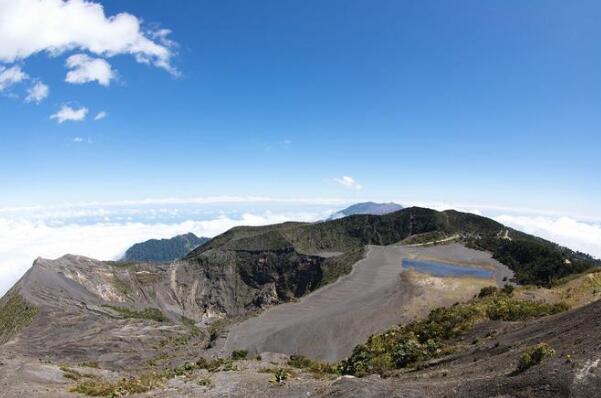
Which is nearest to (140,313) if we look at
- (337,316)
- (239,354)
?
(337,316)

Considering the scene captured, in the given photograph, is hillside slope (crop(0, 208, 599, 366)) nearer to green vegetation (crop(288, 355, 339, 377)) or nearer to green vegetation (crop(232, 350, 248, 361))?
green vegetation (crop(232, 350, 248, 361))

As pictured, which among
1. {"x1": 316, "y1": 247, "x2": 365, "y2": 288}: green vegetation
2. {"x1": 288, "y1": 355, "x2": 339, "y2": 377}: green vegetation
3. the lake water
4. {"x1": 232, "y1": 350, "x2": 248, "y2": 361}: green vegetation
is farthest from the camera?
{"x1": 316, "y1": 247, "x2": 365, "y2": 288}: green vegetation

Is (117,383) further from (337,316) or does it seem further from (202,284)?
(202,284)

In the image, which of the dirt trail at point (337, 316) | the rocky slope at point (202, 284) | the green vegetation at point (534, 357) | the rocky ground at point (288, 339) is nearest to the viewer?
the green vegetation at point (534, 357)

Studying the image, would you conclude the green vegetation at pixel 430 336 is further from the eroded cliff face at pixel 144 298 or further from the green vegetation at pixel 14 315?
the green vegetation at pixel 14 315

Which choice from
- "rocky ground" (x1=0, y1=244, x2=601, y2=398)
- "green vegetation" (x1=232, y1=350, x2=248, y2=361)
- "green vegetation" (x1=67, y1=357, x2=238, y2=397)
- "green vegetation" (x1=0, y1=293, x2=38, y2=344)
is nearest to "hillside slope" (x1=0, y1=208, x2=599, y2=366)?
"green vegetation" (x1=0, y1=293, x2=38, y2=344)

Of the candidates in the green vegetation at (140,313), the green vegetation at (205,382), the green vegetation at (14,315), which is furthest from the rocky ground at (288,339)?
the green vegetation at (14,315)

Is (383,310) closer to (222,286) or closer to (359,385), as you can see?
(359,385)
